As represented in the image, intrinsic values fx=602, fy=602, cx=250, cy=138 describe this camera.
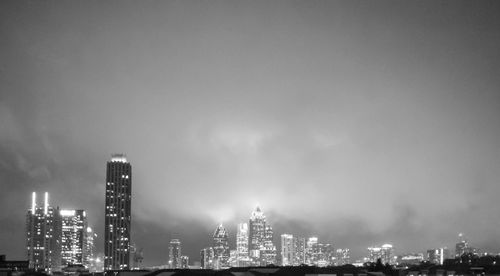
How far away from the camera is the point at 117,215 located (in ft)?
567

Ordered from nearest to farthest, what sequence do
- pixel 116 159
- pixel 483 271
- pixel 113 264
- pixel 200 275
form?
pixel 200 275 → pixel 483 271 → pixel 113 264 → pixel 116 159

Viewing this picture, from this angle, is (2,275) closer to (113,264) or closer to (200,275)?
(200,275)

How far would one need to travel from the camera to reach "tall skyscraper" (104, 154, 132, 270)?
550ft

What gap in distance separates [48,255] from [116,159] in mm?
33655

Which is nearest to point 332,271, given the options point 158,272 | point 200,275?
point 200,275

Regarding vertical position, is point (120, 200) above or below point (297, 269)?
above

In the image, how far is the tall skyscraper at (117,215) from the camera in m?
168

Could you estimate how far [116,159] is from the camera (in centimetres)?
18225

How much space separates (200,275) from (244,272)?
6445 millimetres

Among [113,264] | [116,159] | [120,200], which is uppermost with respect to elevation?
[116,159]

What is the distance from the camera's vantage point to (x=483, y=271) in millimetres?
53875

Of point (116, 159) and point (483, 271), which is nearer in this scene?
point (483, 271)

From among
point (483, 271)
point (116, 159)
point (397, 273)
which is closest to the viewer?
point (483, 271)

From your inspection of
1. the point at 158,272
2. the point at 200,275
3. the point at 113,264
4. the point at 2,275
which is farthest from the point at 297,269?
the point at 113,264
